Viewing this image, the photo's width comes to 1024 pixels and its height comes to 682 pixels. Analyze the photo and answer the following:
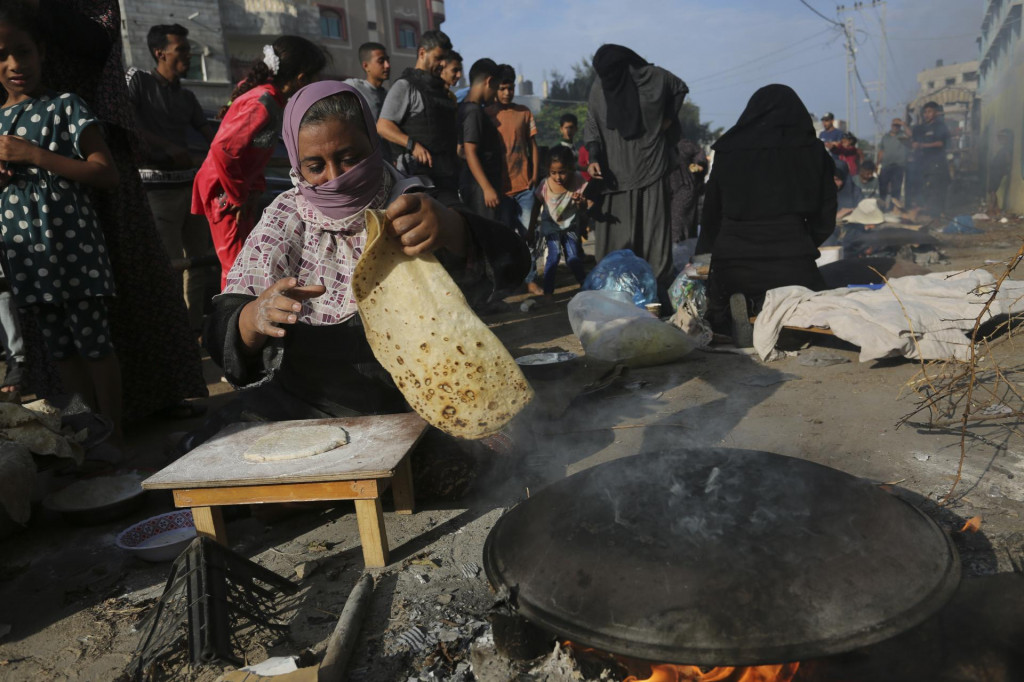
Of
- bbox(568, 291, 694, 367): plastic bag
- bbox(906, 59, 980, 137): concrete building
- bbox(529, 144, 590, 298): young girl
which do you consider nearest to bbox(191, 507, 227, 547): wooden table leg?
bbox(568, 291, 694, 367): plastic bag

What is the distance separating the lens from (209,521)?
2.18 m

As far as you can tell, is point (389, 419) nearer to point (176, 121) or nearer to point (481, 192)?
point (176, 121)

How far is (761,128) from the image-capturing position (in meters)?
5.02

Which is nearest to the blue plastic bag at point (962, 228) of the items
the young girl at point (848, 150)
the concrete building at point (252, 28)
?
the young girl at point (848, 150)

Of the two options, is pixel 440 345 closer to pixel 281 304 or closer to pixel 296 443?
pixel 281 304

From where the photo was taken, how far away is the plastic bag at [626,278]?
17.5ft

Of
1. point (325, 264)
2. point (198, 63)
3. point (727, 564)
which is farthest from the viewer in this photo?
point (198, 63)

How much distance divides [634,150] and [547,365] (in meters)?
2.77

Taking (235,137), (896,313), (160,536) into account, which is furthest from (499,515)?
(896,313)

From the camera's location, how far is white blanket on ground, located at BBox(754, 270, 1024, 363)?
397cm

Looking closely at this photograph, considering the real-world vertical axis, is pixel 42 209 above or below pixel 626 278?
above

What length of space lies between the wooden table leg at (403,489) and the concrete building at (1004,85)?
15260 millimetres

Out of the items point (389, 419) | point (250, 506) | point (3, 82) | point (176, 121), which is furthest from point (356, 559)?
point (176, 121)

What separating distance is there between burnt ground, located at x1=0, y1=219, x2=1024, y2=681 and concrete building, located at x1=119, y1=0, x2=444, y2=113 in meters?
17.8
